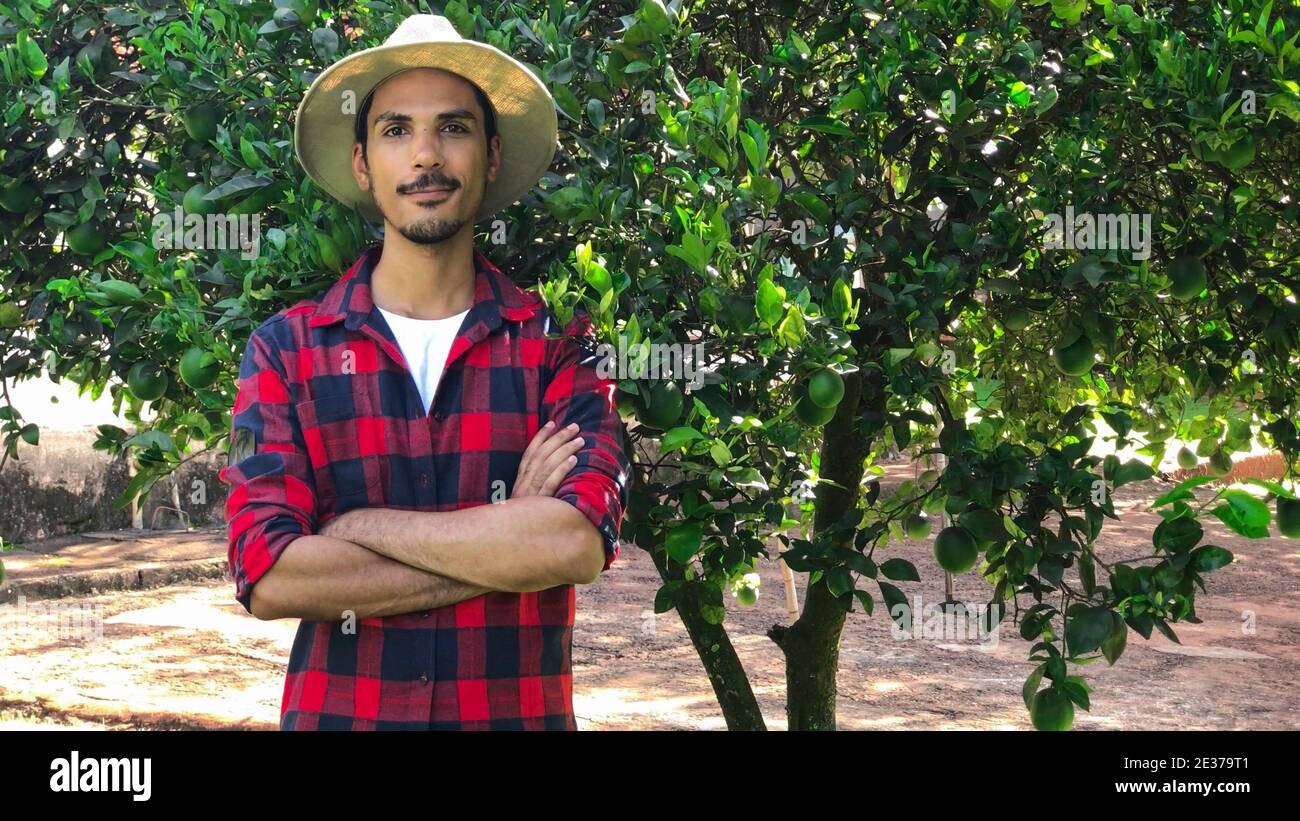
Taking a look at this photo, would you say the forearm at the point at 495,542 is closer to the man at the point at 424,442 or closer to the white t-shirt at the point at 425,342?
the man at the point at 424,442

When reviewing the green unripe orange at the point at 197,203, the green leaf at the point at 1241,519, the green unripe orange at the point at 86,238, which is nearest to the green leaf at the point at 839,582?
the green leaf at the point at 1241,519

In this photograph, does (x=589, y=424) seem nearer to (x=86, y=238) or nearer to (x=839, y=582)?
(x=839, y=582)

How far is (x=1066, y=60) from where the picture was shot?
2674 millimetres

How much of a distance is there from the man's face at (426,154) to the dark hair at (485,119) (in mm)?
18

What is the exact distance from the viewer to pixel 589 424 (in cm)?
246

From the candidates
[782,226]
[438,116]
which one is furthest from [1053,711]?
[438,116]

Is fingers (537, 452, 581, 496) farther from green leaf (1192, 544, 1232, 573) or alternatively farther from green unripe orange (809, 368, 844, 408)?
green leaf (1192, 544, 1232, 573)

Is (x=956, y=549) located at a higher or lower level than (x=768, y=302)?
lower

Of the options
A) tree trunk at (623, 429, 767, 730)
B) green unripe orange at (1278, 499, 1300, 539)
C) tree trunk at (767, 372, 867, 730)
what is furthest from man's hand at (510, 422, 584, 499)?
green unripe orange at (1278, 499, 1300, 539)

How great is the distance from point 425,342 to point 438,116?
0.44m

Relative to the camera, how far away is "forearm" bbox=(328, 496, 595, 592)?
232cm

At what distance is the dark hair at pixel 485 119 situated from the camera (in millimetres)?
2561
